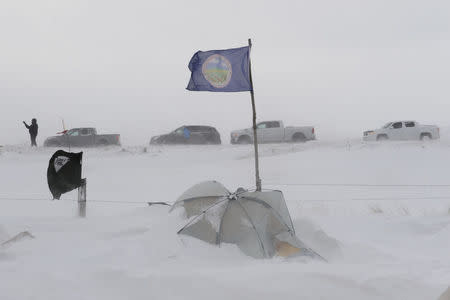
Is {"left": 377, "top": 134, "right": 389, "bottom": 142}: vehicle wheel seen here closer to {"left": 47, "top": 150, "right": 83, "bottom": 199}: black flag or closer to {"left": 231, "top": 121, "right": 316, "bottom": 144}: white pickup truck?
{"left": 231, "top": 121, "right": 316, "bottom": 144}: white pickup truck

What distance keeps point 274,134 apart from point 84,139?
38.8 feet

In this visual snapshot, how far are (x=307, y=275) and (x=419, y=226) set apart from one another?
6076 millimetres

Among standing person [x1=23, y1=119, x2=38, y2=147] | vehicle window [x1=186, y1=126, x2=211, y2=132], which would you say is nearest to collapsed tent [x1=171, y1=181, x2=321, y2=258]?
vehicle window [x1=186, y1=126, x2=211, y2=132]

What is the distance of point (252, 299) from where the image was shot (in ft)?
20.2

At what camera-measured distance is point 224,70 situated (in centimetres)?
1127

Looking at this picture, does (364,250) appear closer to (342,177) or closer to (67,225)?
(67,225)

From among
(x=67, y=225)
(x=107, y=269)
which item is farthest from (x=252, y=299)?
(x=67, y=225)

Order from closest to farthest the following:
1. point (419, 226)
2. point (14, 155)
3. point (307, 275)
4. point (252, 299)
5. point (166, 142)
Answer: point (252, 299)
point (307, 275)
point (419, 226)
point (14, 155)
point (166, 142)

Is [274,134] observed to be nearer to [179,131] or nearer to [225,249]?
[179,131]

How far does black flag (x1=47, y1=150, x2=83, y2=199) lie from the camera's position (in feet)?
37.6

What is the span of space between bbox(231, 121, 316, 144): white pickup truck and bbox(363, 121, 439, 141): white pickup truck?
4.45m

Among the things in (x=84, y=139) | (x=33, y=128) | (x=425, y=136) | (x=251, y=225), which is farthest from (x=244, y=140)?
(x=251, y=225)

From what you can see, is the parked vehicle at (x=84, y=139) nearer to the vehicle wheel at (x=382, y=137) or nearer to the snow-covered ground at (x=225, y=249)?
the snow-covered ground at (x=225, y=249)

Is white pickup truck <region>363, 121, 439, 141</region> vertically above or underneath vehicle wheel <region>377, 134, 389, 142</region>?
above
